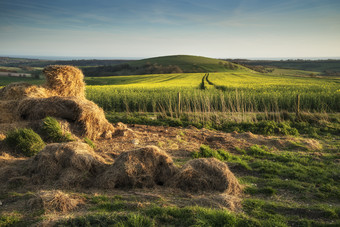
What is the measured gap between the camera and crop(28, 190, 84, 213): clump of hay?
15.0ft

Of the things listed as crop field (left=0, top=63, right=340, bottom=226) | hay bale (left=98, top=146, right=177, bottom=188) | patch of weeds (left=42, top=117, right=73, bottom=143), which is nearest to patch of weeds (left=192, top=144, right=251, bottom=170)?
crop field (left=0, top=63, right=340, bottom=226)

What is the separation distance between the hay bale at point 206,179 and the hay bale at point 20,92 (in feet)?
29.1

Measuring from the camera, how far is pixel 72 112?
1009 cm

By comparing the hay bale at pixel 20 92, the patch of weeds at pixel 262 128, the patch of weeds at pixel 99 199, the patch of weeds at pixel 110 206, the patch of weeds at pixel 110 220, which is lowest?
the patch of weeds at pixel 262 128

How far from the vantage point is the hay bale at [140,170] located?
5.86 metres

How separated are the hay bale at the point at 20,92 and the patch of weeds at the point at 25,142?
12.1 ft

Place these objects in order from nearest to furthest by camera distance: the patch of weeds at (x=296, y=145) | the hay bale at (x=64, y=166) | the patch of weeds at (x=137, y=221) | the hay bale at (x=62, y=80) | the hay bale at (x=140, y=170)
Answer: the patch of weeds at (x=137, y=221) < the hay bale at (x=140, y=170) < the hay bale at (x=64, y=166) < the patch of weeds at (x=296, y=145) < the hay bale at (x=62, y=80)

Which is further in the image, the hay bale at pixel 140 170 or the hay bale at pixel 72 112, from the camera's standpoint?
the hay bale at pixel 72 112

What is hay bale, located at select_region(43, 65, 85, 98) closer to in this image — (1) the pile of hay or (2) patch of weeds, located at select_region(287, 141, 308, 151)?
(1) the pile of hay

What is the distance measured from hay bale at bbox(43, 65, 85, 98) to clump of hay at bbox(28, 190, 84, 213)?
848 centimetres

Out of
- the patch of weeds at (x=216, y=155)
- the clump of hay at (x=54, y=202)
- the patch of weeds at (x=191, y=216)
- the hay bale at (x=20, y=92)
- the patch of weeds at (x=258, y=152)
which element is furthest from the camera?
the hay bale at (x=20, y=92)

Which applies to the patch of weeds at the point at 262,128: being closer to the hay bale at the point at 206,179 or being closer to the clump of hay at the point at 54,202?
the hay bale at the point at 206,179

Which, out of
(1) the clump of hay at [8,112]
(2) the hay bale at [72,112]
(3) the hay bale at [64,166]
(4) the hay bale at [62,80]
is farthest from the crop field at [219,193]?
(4) the hay bale at [62,80]

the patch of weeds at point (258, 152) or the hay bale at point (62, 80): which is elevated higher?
the hay bale at point (62, 80)
